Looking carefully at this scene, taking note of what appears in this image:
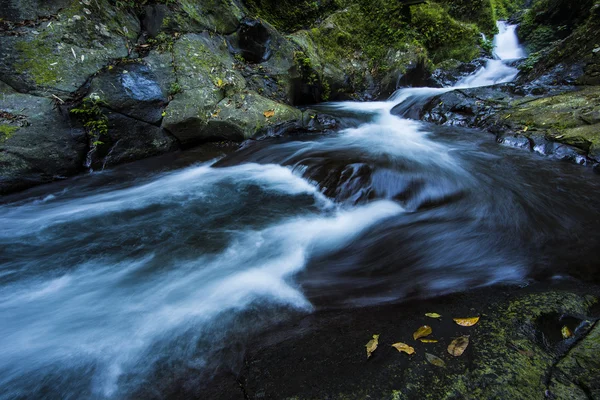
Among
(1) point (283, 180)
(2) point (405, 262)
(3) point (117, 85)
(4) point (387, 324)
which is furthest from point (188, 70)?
(4) point (387, 324)

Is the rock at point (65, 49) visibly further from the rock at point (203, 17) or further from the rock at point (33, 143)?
the rock at point (203, 17)

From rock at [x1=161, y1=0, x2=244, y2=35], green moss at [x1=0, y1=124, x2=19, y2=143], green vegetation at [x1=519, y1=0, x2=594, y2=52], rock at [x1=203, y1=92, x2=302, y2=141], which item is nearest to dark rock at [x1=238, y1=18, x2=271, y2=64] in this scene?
rock at [x1=161, y1=0, x2=244, y2=35]

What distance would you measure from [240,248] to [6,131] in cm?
416

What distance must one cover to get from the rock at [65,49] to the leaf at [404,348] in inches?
241

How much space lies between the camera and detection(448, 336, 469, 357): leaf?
5.10ft

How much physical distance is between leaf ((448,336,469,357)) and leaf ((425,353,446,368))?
0.09 m

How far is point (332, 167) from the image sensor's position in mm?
4820

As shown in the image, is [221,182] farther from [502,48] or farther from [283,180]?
[502,48]

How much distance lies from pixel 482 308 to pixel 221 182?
411 cm

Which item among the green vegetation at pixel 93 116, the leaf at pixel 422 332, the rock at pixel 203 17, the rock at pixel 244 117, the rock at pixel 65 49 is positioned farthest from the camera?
the rock at pixel 203 17

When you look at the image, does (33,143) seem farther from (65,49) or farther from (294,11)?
(294,11)

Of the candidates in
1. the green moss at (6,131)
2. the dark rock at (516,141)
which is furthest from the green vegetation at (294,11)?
the green moss at (6,131)

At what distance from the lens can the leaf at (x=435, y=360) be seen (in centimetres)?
150

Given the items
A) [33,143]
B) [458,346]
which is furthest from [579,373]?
[33,143]
